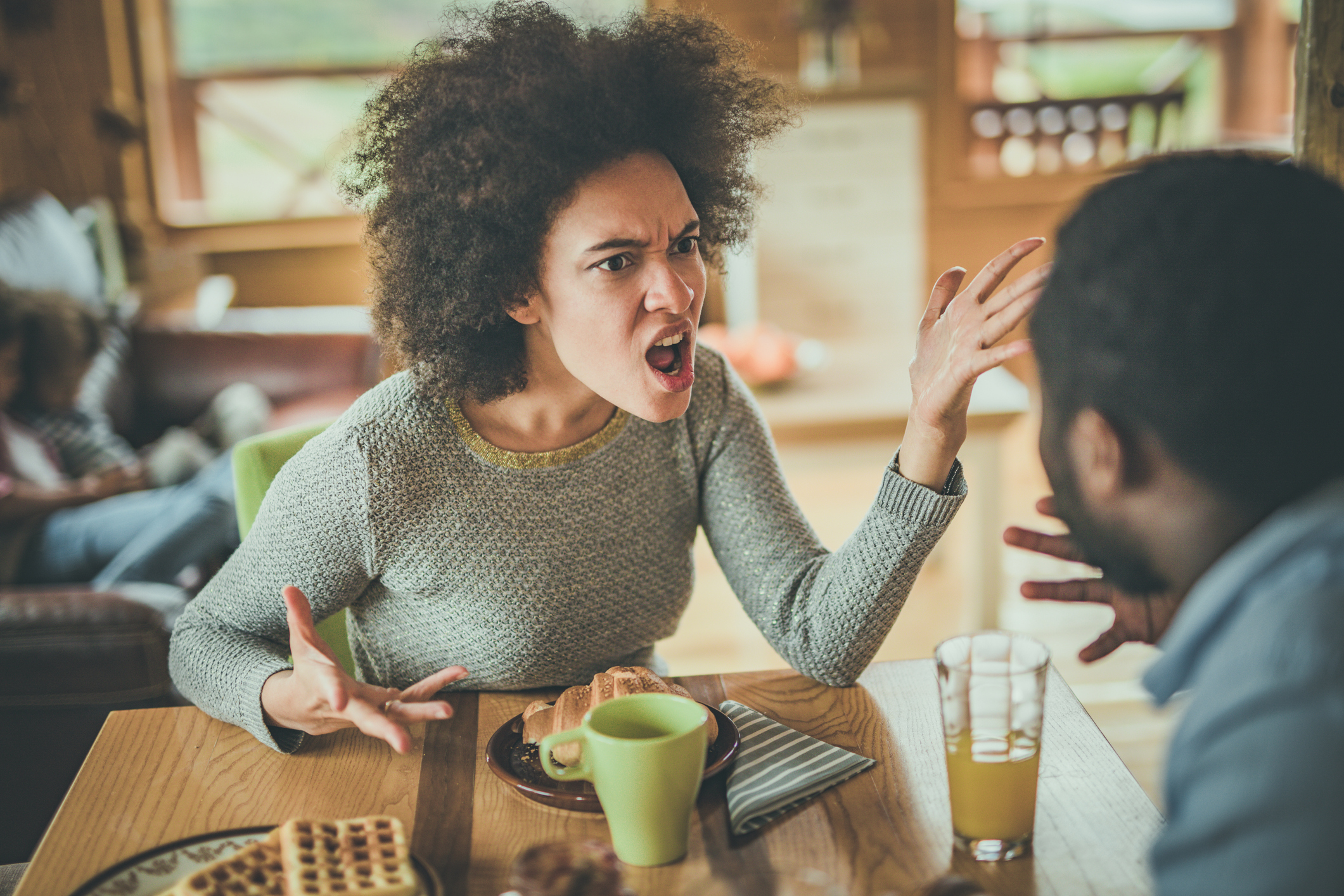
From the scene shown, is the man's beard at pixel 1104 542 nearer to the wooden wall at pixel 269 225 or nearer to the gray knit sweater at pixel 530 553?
the gray knit sweater at pixel 530 553

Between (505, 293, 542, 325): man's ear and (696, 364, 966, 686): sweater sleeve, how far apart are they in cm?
24

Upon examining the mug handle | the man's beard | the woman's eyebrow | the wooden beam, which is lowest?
the mug handle

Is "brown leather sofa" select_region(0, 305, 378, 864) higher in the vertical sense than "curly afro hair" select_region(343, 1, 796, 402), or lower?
lower

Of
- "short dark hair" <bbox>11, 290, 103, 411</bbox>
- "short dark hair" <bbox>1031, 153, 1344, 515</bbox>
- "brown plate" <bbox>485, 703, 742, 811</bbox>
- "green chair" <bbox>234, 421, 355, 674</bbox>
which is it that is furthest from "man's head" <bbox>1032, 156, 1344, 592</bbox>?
"short dark hair" <bbox>11, 290, 103, 411</bbox>

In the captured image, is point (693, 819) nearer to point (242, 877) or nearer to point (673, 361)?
point (242, 877)

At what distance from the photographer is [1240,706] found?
21.3 inches

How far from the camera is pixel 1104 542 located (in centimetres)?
71

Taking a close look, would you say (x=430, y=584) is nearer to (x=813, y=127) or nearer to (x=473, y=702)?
(x=473, y=702)

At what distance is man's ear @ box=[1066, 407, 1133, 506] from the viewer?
67 centimetres

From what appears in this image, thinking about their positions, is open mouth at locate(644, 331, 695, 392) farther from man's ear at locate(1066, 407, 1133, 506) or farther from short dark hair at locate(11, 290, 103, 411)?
short dark hair at locate(11, 290, 103, 411)

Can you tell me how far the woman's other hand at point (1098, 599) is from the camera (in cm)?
94

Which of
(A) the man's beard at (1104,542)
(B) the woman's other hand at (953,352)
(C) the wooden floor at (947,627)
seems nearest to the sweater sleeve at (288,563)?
(B) the woman's other hand at (953,352)

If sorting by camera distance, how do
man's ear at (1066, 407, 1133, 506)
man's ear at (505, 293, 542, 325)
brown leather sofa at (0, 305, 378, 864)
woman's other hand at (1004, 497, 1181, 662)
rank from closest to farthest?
1. man's ear at (1066, 407, 1133, 506)
2. woman's other hand at (1004, 497, 1181, 662)
3. man's ear at (505, 293, 542, 325)
4. brown leather sofa at (0, 305, 378, 864)

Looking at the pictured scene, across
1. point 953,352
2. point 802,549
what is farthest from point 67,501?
point 953,352
